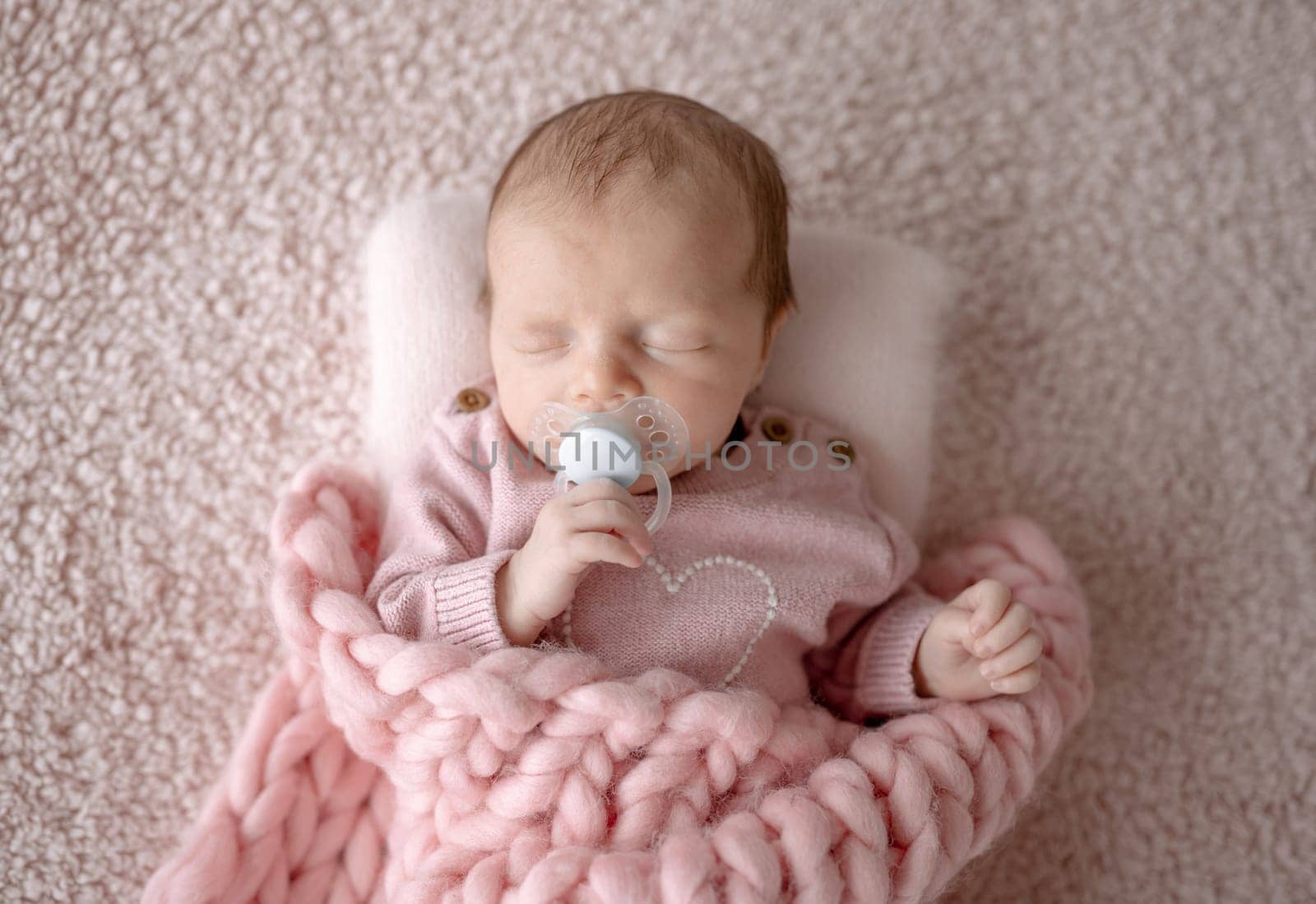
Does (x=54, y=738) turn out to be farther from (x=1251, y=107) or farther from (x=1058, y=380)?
(x=1251, y=107)

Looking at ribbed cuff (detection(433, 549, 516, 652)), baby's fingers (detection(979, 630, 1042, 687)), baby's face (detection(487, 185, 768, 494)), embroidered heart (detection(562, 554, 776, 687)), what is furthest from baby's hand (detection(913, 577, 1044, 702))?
ribbed cuff (detection(433, 549, 516, 652))

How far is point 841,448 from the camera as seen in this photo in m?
1.29

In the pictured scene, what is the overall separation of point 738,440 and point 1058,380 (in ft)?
1.70

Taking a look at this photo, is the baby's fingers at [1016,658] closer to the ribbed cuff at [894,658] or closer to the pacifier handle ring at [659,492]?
the ribbed cuff at [894,658]

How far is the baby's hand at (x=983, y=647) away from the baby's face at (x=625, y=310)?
33 cm

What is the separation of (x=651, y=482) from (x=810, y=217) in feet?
1.84

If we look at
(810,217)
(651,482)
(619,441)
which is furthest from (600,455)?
(810,217)

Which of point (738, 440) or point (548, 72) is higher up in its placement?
point (548, 72)

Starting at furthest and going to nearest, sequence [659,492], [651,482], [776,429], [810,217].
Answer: [810,217]
[776,429]
[651,482]
[659,492]

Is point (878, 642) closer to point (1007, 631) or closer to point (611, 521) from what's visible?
point (1007, 631)

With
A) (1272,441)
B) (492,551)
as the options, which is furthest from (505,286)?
(1272,441)

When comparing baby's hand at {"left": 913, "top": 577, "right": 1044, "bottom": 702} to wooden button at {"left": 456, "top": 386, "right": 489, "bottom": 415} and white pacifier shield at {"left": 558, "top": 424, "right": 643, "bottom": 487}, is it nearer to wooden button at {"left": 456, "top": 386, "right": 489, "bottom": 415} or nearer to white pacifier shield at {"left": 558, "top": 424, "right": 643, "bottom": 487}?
white pacifier shield at {"left": 558, "top": 424, "right": 643, "bottom": 487}

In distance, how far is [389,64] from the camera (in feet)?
4.75

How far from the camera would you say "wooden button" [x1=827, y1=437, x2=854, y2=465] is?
128cm
